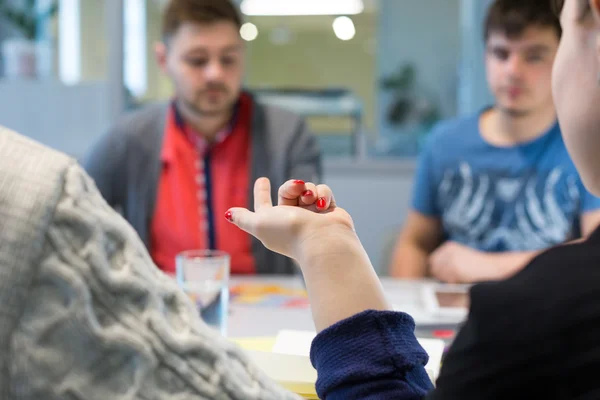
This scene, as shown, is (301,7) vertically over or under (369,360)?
over

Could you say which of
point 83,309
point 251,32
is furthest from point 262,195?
point 251,32

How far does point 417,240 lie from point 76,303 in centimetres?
188

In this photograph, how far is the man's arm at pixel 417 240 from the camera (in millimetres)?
2170

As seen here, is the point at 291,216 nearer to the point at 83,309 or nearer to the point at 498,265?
the point at 83,309

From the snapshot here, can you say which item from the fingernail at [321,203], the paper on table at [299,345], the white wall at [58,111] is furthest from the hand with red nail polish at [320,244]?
the white wall at [58,111]

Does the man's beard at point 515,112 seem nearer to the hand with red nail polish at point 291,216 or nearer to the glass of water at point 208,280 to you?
the glass of water at point 208,280

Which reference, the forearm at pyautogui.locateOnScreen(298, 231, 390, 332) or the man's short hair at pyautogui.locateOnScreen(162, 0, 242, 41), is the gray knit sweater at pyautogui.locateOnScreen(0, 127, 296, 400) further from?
the man's short hair at pyautogui.locateOnScreen(162, 0, 242, 41)

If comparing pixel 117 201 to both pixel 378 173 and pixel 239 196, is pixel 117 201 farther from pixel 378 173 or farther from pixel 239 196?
pixel 378 173

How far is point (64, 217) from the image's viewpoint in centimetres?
39

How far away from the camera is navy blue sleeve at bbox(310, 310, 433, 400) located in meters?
0.60

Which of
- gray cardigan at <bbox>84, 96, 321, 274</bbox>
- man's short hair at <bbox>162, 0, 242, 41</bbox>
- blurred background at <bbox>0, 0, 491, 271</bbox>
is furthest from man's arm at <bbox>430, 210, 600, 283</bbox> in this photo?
blurred background at <bbox>0, 0, 491, 271</bbox>

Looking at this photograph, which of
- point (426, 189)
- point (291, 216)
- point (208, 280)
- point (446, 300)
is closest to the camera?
point (291, 216)

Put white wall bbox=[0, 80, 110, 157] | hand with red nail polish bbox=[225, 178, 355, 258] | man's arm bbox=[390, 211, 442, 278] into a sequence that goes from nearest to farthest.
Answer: hand with red nail polish bbox=[225, 178, 355, 258], man's arm bbox=[390, 211, 442, 278], white wall bbox=[0, 80, 110, 157]

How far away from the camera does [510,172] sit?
2.02 metres
